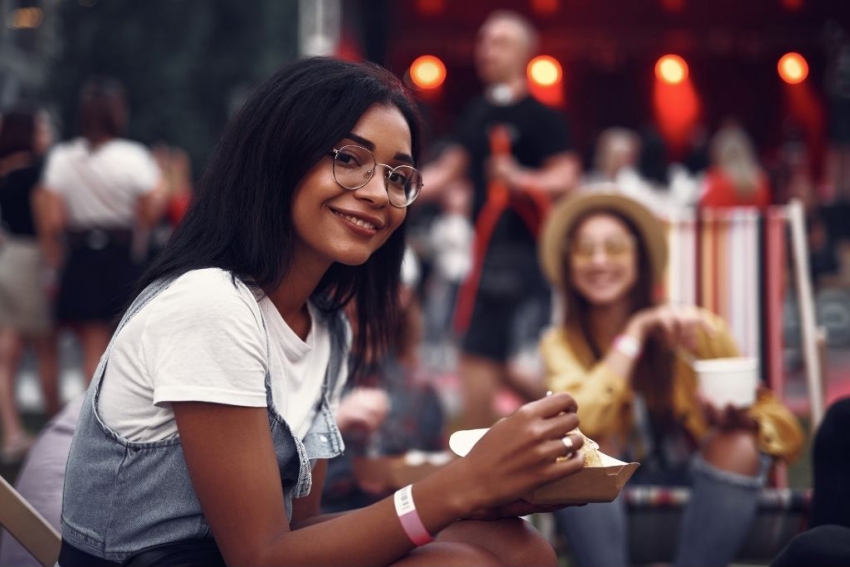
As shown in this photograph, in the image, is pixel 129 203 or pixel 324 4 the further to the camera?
pixel 324 4

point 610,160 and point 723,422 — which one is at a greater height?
point 610,160

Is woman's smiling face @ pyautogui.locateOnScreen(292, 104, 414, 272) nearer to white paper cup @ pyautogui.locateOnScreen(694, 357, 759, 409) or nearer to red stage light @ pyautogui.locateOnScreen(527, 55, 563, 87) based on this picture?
white paper cup @ pyautogui.locateOnScreen(694, 357, 759, 409)

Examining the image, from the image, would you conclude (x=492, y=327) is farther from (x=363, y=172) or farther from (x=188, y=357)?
(x=188, y=357)

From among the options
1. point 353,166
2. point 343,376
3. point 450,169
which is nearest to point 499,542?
point 343,376

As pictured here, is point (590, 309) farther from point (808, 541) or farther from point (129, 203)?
point (129, 203)

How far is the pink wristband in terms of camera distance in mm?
1650

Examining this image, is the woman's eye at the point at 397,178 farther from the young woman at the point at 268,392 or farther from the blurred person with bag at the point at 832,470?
the blurred person with bag at the point at 832,470

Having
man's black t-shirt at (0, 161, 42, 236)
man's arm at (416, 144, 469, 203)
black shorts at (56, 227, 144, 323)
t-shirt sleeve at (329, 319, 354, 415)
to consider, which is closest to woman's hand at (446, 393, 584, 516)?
t-shirt sleeve at (329, 319, 354, 415)

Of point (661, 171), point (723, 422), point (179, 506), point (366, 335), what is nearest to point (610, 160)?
point (661, 171)

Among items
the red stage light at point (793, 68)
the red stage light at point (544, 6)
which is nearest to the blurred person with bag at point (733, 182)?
the red stage light at point (544, 6)

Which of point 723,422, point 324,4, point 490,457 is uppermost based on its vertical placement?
point 324,4

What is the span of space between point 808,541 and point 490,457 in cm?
59

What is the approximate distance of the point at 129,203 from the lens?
18.2ft

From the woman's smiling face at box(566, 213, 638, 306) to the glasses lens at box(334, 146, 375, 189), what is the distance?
1.81 m
